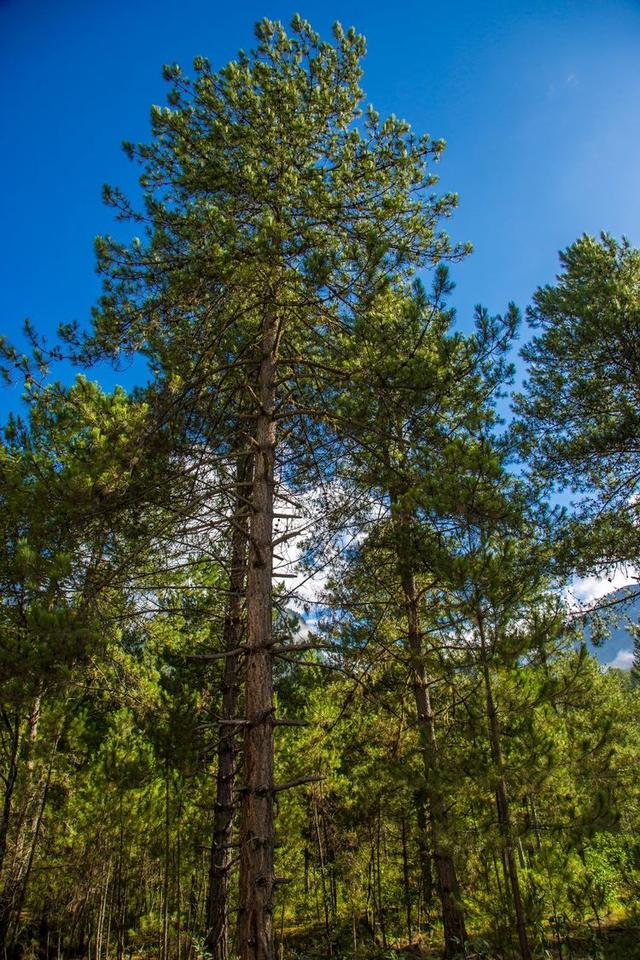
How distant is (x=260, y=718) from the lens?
4.45 m

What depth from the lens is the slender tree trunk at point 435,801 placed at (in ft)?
18.4

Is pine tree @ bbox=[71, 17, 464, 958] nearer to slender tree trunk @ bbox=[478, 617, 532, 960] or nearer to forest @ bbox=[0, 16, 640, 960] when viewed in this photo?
forest @ bbox=[0, 16, 640, 960]

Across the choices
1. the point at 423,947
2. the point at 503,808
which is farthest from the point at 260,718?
the point at 423,947

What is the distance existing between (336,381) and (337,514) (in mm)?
1841

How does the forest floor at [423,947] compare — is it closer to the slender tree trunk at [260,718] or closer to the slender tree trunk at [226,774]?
the slender tree trunk at [226,774]

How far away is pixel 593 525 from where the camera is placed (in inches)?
322

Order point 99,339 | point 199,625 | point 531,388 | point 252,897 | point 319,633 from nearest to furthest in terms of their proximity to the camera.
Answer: point 252,897 < point 99,339 < point 319,633 < point 199,625 < point 531,388

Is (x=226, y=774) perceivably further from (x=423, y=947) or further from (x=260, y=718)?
(x=423, y=947)

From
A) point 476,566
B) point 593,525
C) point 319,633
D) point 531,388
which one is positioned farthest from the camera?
point 531,388

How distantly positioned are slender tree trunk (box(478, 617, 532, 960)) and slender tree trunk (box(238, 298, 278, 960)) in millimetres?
2159

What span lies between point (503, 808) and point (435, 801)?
1088mm

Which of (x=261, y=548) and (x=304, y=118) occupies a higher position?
(x=304, y=118)

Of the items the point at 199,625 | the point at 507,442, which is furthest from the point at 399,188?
the point at 199,625

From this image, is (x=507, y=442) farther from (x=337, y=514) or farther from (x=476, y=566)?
(x=476, y=566)
